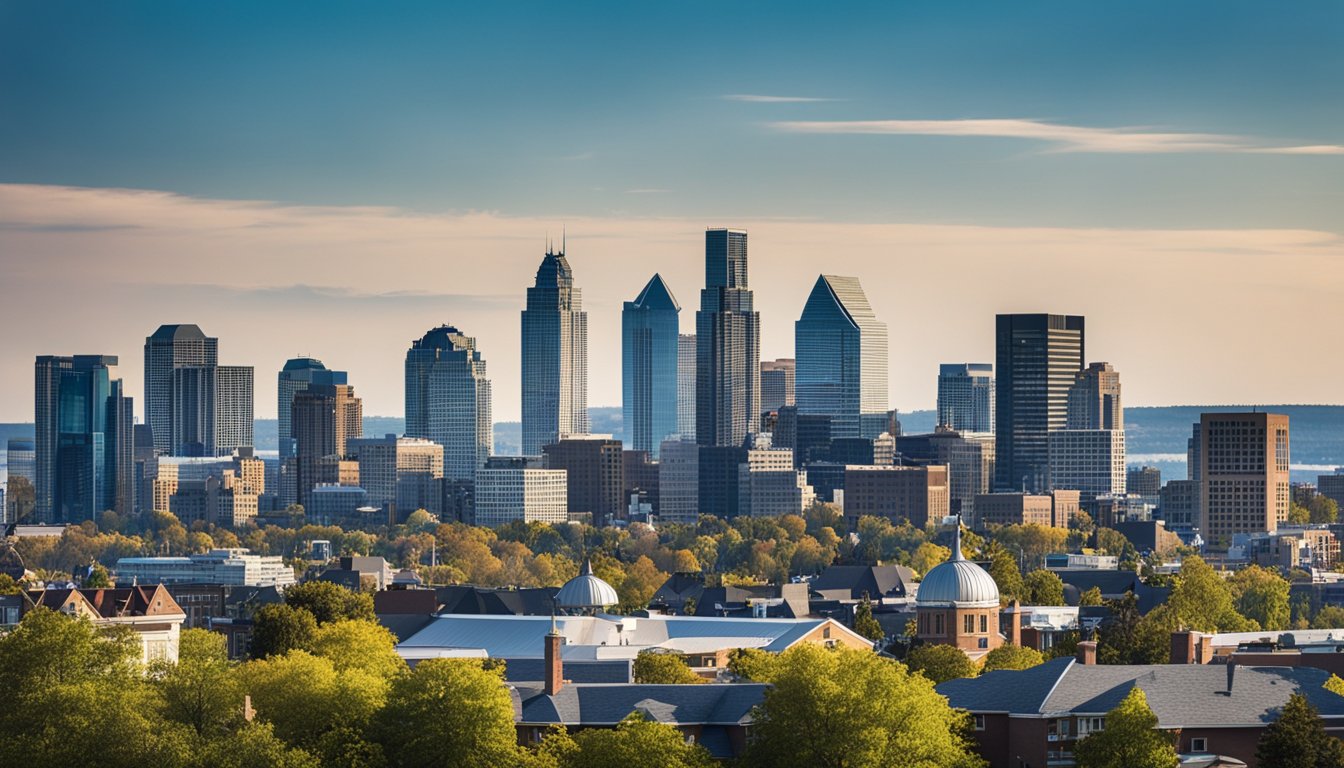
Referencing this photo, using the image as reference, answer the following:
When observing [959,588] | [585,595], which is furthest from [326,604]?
[959,588]

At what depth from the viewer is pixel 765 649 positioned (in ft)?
510

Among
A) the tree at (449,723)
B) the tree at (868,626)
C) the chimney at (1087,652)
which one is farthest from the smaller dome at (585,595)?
the tree at (449,723)

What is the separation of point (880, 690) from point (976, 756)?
4331 millimetres

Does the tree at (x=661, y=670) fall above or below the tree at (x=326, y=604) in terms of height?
below

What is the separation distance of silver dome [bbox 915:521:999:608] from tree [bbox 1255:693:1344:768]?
1935 inches

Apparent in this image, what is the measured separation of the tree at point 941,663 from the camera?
138 metres

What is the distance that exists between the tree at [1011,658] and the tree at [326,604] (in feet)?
121

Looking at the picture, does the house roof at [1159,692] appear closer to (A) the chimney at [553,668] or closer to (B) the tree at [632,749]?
(B) the tree at [632,749]

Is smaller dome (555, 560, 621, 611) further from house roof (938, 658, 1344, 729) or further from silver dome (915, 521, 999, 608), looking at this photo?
house roof (938, 658, 1344, 729)

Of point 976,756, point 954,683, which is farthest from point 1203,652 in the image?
point 976,756

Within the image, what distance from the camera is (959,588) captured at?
156 metres

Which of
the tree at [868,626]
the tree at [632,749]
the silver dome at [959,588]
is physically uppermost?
the silver dome at [959,588]

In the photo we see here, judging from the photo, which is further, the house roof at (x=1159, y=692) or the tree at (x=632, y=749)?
the house roof at (x=1159, y=692)

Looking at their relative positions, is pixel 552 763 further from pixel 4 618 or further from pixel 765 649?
pixel 4 618
